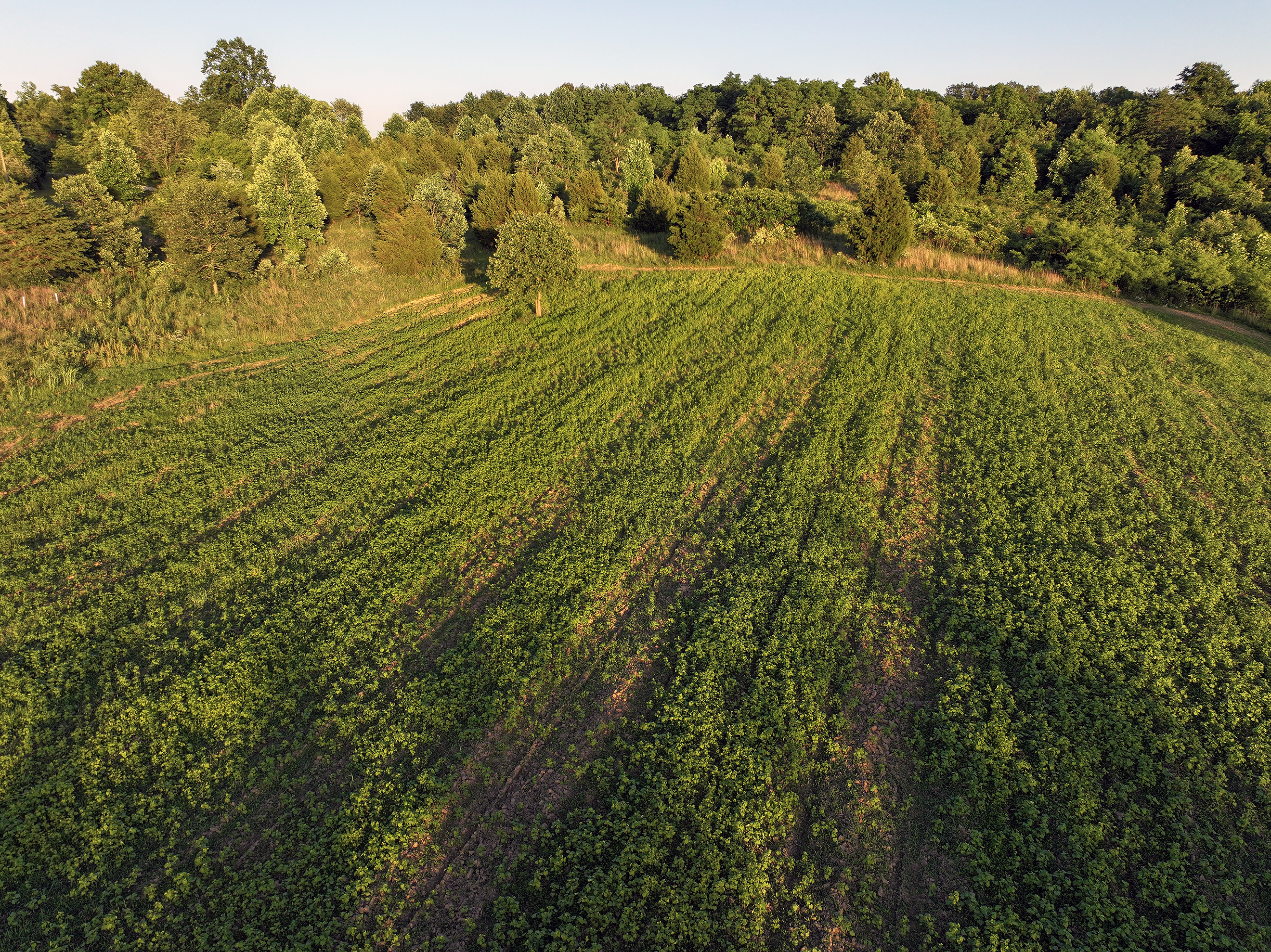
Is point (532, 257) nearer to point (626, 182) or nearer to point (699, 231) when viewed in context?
point (699, 231)

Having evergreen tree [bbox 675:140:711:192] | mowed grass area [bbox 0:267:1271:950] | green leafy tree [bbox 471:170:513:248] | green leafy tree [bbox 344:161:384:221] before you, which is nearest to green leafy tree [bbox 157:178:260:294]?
green leafy tree [bbox 471:170:513:248]

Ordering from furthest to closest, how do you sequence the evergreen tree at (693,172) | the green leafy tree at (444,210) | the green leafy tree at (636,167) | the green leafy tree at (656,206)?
1. the green leafy tree at (636,167)
2. the evergreen tree at (693,172)
3. the green leafy tree at (444,210)
4. the green leafy tree at (656,206)

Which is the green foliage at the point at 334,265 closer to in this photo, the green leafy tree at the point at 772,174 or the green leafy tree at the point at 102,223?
the green leafy tree at the point at 102,223

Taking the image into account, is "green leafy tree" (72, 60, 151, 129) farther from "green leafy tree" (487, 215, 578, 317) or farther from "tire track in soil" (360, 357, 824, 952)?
"tire track in soil" (360, 357, 824, 952)

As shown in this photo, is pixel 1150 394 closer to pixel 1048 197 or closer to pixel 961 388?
pixel 961 388

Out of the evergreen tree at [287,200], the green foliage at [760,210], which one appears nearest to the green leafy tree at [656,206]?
the green foliage at [760,210]

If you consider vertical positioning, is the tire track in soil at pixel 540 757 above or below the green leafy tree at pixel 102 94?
below
